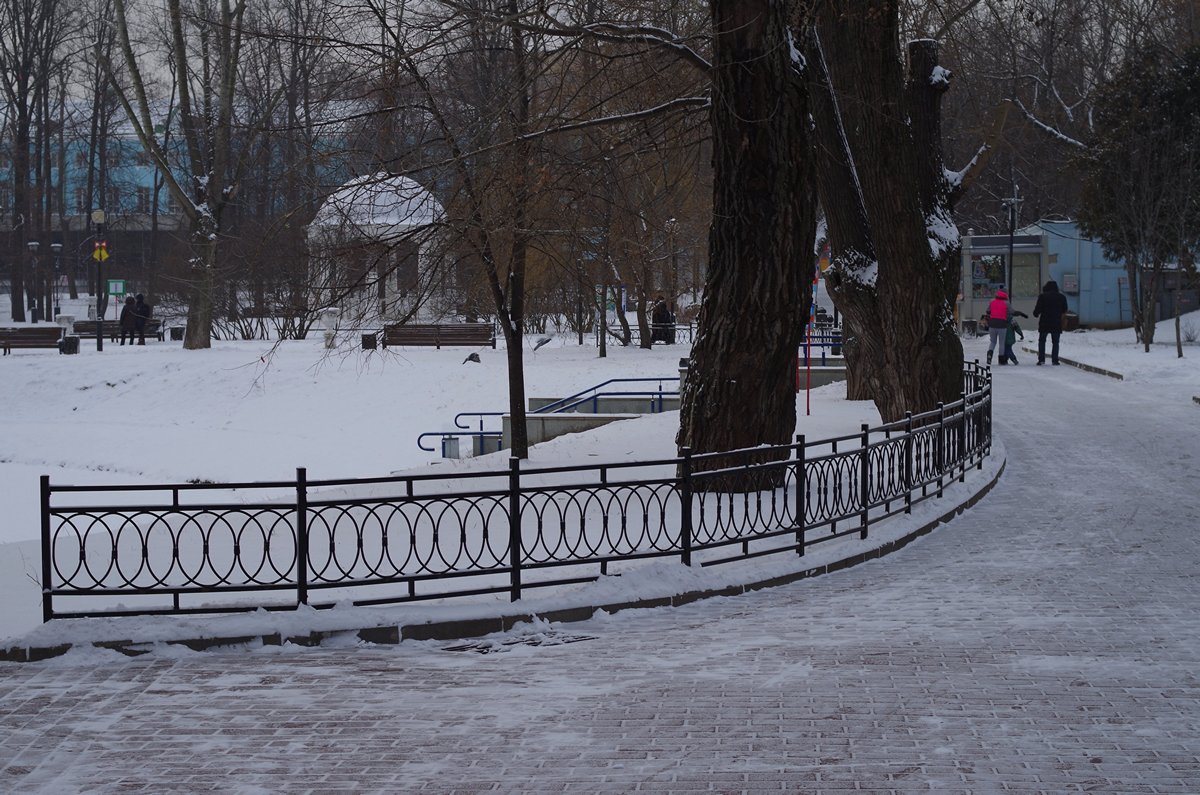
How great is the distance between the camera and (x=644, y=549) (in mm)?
11102

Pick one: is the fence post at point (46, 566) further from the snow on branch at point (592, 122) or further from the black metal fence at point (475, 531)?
the snow on branch at point (592, 122)

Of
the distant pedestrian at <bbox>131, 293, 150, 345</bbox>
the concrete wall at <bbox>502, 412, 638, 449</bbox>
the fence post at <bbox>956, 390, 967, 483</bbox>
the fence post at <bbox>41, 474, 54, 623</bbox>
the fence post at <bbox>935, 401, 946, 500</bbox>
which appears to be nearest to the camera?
the fence post at <bbox>41, 474, 54, 623</bbox>

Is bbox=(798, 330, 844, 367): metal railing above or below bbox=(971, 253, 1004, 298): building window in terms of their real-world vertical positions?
below

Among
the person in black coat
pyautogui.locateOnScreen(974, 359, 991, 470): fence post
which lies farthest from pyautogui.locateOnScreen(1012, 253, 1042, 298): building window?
pyautogui.locateOnScreen(974, 359, 991, 470): fence post

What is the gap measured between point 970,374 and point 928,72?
15.0ft

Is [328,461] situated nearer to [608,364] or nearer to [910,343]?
[608,364]

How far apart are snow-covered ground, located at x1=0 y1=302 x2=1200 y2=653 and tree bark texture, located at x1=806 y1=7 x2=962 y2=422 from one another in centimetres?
340

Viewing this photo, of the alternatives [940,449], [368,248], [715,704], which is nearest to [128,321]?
[368,248]

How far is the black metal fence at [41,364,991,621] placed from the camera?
8.88 meters

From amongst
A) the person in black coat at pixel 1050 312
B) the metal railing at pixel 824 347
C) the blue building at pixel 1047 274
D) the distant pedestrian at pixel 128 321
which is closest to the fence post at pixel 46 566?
the metal railing at pixel 824 347

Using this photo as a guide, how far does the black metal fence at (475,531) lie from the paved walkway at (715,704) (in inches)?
28.4

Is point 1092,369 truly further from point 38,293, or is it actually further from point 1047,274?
point 38,293

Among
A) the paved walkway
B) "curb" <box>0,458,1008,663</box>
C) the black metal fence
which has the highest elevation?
the black metal fence

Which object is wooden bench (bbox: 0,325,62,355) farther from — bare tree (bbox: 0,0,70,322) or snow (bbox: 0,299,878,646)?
bare tree (bbox: 0,0,70,322)
